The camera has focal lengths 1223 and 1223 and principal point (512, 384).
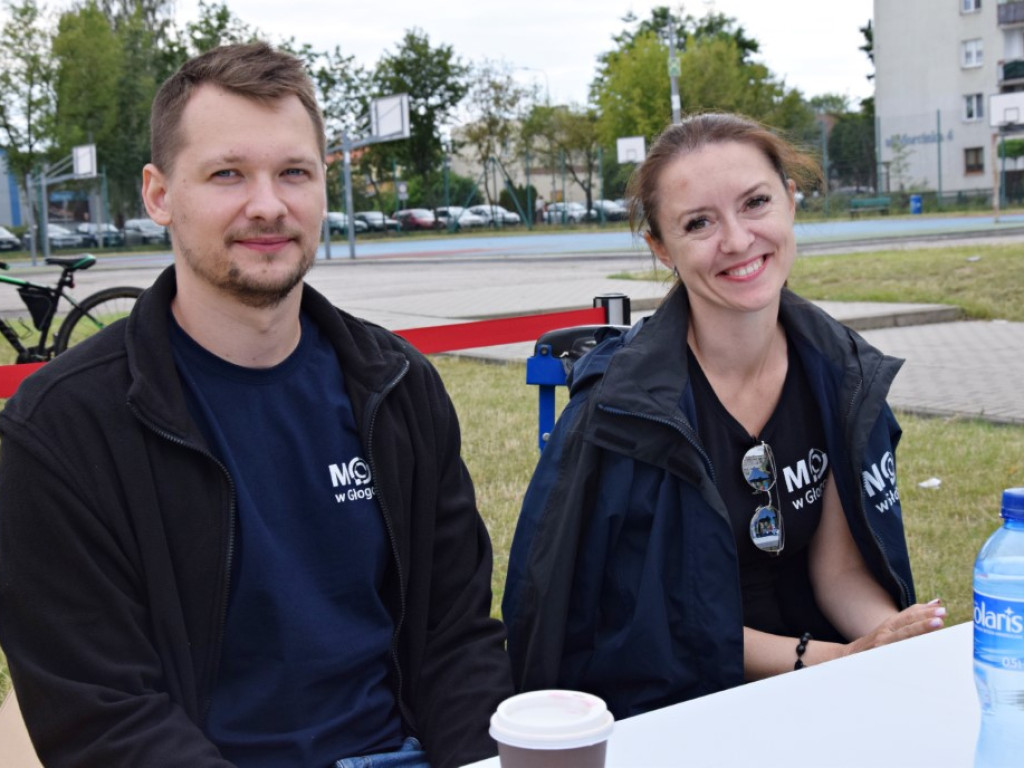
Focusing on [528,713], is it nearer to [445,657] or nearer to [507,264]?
[445,657]

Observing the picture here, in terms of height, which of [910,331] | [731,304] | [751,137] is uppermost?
[751,137]

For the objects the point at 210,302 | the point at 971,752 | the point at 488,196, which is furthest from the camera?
the point at 488,196

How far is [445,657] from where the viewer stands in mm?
2146

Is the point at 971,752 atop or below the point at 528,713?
below

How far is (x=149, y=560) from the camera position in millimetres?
1797

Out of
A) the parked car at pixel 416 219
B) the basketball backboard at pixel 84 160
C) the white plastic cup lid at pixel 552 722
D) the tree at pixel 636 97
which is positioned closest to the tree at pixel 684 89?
the tree at pixel 636 97

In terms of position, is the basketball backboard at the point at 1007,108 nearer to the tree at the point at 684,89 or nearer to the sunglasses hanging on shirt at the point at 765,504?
the tree at the point at 684,89

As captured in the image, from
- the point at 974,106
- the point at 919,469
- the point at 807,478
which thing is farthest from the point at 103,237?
the point at 807,478

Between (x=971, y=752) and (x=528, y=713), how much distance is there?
63cm

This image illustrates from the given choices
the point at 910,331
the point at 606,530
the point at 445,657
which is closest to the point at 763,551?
the point at 606,530

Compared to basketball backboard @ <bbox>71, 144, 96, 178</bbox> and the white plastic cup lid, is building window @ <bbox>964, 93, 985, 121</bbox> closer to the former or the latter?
basketball backboard @ <bbox>71, 144, 96, 178</bbox>

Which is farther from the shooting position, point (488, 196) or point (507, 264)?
point (488, 196)

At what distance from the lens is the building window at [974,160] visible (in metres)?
55.0

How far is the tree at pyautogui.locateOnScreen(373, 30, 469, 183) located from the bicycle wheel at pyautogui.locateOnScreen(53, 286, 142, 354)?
46.6 meters
